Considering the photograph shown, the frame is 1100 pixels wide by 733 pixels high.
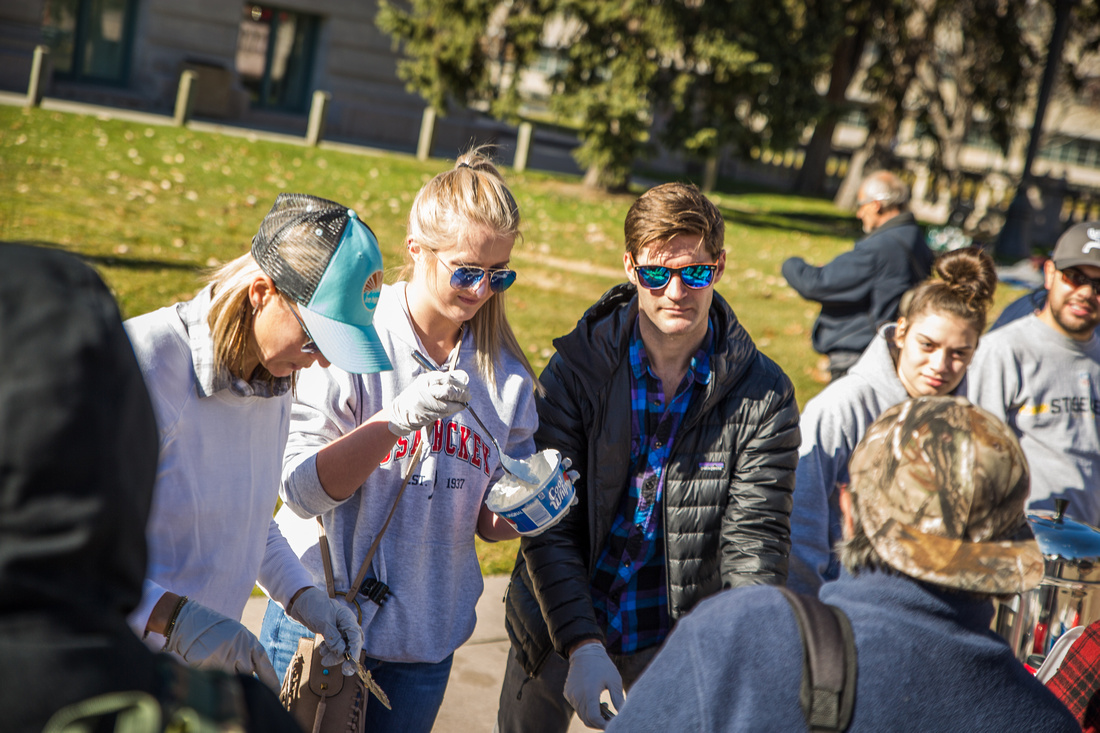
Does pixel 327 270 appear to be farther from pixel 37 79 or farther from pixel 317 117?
pixel 317 117

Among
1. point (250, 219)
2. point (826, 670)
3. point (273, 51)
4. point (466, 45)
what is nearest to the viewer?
point (826, 670)

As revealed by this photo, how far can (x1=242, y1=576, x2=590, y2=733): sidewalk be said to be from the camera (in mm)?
3791

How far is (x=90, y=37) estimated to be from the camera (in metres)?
20.3

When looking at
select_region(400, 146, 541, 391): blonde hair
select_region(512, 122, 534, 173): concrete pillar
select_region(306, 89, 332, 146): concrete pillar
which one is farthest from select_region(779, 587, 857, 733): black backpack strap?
select_region(512, 122, 534, 173): concrete pillar

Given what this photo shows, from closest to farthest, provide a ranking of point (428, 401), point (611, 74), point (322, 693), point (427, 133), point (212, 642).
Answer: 1. point (212, 642)
2. point (428, 401)
3. point (322, 693)
4. point (611, 74)
5. point (427, 133)

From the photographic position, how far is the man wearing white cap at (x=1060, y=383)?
407 centimetres

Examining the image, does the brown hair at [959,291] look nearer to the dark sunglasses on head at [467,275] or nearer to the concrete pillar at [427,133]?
the dark sunglasses on head at [467,275]

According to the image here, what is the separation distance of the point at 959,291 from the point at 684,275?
1.26 metres

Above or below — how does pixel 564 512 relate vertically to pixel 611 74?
below

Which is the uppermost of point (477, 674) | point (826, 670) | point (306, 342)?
point (306, 342)

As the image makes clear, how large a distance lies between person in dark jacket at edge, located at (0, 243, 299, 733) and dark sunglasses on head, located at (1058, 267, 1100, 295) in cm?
422

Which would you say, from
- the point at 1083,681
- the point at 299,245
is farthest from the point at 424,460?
the point at 1083,681

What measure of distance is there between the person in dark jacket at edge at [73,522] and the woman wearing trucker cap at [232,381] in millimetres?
1073

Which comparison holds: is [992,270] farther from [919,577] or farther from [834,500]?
[919,577]
